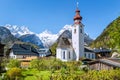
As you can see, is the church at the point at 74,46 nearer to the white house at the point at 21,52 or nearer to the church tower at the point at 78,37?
the church tower at the point at 78,37

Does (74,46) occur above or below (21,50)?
above

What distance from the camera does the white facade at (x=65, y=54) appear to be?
300ft

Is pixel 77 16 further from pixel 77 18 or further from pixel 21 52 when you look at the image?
pixel 21 52

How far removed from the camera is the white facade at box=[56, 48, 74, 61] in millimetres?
91438

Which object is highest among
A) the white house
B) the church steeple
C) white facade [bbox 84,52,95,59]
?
the church steeple

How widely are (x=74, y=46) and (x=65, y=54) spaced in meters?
4.08

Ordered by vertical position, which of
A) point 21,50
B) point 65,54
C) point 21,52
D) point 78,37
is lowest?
point 65,54

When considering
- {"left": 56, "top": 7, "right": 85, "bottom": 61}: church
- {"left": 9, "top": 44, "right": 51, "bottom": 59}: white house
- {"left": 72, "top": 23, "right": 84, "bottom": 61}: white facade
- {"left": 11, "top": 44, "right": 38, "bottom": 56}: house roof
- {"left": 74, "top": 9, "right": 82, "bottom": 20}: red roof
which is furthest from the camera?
{"left": 11, "top": 44, "right": 38, "bottom": 56}: house roof

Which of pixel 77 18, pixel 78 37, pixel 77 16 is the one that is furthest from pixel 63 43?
pixel 77 16

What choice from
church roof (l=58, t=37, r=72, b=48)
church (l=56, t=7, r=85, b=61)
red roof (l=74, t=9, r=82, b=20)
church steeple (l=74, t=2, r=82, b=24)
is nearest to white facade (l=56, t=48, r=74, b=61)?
church (l=56, t=7, r=85, b=61)

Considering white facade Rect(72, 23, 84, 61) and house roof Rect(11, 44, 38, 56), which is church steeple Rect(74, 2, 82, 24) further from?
house roof Rect(11, 44, 38, 56)

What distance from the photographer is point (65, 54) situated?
91438 mm

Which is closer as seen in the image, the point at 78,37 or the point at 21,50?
the point at 78,37

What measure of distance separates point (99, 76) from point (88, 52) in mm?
70761
